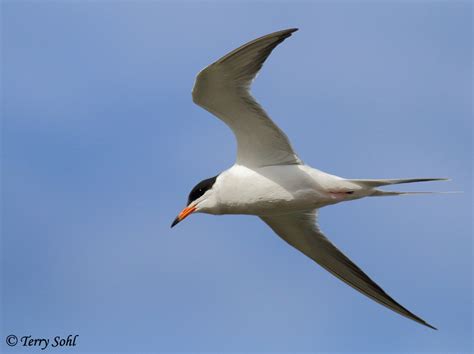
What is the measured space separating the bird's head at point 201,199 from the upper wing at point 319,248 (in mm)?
1338

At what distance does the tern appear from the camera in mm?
9875

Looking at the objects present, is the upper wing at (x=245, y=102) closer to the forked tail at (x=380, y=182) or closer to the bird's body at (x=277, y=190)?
the bird's body at (x=277, y=190)

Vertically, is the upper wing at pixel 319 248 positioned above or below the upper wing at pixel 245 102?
below

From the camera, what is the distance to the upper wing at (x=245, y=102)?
962 cm

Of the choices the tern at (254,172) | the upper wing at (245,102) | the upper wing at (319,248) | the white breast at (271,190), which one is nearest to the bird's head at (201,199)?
the tern at (254,172)

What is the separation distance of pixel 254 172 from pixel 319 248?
5.83 feet

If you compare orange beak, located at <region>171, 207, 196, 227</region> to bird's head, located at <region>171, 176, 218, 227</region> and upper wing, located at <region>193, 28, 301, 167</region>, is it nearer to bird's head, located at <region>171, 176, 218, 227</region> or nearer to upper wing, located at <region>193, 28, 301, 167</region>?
bird's head, located at <region>171, 176, 218, 227</region>

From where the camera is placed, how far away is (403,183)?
9867mm

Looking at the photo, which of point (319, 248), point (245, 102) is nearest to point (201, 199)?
point (245, 102)

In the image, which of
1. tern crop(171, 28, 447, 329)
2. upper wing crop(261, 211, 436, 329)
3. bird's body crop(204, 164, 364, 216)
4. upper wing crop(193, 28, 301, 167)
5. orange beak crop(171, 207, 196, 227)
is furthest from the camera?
upper wing crop(261, 211, 436, 329)

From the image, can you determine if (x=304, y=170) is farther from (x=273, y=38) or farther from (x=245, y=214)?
(x=273, y=38)

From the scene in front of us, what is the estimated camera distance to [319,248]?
1180cm

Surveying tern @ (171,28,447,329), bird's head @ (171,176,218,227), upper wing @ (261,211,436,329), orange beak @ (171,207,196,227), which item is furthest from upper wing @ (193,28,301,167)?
upper wing @ (261,211,436,329)

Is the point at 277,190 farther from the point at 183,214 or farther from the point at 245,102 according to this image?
the point at 183,214
